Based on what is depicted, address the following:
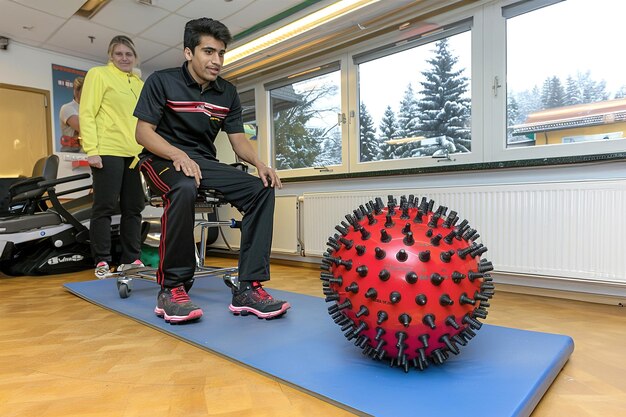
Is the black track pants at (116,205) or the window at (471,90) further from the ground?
the window at (471,90)

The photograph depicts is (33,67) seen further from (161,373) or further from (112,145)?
(161,373)

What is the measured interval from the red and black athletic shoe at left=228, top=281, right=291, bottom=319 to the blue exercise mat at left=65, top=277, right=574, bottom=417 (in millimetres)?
36

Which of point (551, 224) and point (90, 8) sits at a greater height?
point (90, 8)

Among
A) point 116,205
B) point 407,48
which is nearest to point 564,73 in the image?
point 407,48

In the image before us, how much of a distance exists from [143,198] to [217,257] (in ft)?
5.91

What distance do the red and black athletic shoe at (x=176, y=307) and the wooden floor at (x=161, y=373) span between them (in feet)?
0.27

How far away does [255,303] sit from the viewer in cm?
164

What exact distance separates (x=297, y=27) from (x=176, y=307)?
2.57 m

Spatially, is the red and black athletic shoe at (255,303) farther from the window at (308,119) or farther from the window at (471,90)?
the window at (308,119)

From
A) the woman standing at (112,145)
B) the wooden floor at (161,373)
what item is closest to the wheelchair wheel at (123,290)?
the wooden floor at (161,373)

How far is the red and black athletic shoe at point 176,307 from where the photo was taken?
5.09 ft

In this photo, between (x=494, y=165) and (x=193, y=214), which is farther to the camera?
(x=494, y=165)

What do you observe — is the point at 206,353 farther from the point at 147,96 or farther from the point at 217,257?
the point at 217,257

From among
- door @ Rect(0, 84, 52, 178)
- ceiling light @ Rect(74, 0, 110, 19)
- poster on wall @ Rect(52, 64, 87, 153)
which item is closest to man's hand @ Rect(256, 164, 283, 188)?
ceiling light @ Rect(74, 0, 110, 19)
